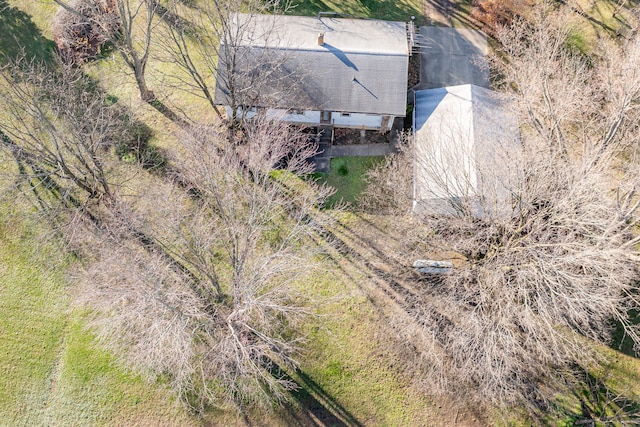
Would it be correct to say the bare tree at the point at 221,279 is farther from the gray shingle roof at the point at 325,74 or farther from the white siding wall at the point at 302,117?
the gray shingle roof at the point at 325,74

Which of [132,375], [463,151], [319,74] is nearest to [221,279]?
[132,375]

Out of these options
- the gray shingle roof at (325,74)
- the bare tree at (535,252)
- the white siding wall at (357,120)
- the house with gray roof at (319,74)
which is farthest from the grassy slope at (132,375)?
the gray shingle roof at (325,74)

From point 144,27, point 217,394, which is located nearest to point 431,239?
point 217,394

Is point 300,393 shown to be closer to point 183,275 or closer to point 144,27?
point 183,275

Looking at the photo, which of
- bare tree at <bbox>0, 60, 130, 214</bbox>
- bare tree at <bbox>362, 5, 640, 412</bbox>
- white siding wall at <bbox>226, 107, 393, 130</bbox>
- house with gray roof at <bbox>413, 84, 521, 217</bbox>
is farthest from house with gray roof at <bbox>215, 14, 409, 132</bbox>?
bare tree at <bbox>0, 60, 130, 214</bbox>

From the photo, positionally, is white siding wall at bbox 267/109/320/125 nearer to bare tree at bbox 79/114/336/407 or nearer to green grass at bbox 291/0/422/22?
bare tree at bbox 79/114/336/407

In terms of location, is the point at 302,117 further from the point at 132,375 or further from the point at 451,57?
the point at 132,375

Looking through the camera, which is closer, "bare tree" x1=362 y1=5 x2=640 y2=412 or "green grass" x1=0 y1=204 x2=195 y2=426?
"bare tree" x1=362 y1=5 x2=640 y2=412
